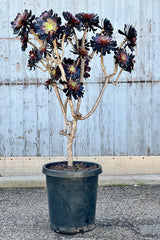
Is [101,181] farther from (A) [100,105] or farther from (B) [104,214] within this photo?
(B) [104,214]

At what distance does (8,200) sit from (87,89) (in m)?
2.20

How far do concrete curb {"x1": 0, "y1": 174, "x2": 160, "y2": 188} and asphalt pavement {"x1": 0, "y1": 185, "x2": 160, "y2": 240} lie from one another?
0.10m

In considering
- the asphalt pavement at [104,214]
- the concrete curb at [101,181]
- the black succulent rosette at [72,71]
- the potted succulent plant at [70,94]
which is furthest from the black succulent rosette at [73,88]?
the concrete curb at [101,181]

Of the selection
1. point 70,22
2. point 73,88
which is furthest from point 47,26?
point 73,88

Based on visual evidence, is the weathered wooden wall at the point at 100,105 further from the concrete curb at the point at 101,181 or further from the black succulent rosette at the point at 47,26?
the black succulent rosette at the point at 47,26

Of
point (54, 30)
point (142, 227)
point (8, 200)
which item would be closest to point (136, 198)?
point (142, 227)

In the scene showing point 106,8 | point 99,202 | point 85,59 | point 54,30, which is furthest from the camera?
point 106,8

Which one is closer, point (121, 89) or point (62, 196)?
point (62, 196)

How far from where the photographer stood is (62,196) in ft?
12.6

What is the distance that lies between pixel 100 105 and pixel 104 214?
213cm

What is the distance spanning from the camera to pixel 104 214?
183 inches

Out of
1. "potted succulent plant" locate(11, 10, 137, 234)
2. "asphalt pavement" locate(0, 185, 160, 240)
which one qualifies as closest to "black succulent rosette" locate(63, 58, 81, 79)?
"potted succulent plant" locate(11, 10, 137, 234)

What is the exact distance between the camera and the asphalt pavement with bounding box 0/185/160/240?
392 cm

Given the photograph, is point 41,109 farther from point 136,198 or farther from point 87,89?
point 136,198
